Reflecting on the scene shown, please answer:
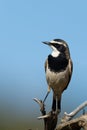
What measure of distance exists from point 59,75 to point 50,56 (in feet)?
1.06

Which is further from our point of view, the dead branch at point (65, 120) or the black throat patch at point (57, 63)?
the black throat patch at point (57, 63)

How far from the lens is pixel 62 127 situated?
742 centimetres

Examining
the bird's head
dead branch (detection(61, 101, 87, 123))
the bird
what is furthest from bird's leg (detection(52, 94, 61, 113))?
dead branch (detection(61, 101, 87, 123))

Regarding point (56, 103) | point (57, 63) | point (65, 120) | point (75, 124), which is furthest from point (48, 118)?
point (57, 63)

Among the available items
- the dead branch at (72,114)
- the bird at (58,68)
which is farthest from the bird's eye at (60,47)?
the dead branch at (72,114)

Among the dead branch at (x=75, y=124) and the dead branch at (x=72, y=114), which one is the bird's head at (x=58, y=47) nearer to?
the dead branch at (x=72, y=114)

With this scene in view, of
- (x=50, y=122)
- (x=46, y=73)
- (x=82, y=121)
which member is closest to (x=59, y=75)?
(x=46, y=73)

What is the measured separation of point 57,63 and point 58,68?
7 cm

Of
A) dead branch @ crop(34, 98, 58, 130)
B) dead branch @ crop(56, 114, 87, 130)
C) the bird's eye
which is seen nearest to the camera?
dead branch @ crop(56, 114, 87, 130)

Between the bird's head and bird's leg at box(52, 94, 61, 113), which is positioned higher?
the bird's head

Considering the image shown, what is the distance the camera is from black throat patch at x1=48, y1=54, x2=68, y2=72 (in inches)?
365

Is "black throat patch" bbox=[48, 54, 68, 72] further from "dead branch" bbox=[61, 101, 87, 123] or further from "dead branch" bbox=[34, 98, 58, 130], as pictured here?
"dead branch" bbox=[61, 101, 87, 123]

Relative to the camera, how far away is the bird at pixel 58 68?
925cm

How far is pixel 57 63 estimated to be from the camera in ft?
30.5
